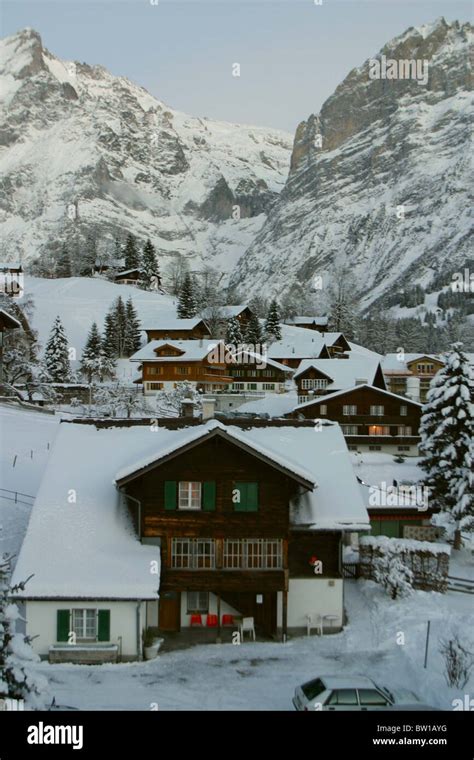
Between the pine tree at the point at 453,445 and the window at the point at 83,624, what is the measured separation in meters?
23.8

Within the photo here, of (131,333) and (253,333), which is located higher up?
(253,333)

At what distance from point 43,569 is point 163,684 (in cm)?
640

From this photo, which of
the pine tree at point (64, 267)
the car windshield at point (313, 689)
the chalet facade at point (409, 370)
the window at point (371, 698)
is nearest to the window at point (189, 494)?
the car windshield at point (313, 689)

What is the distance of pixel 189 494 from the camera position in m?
30.4

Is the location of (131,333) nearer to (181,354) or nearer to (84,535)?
(181,354)

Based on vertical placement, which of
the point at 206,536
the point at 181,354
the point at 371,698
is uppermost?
the point at 181,354

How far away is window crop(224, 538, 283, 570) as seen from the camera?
30.0 metres

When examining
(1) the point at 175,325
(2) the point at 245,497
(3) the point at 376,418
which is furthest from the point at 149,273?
(2) the point at 245,497

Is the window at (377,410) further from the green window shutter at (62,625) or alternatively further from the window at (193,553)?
the green window shutter at (62,625)

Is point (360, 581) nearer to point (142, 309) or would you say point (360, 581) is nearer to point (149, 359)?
point (149, 359)

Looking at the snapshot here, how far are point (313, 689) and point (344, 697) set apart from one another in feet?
3.09
